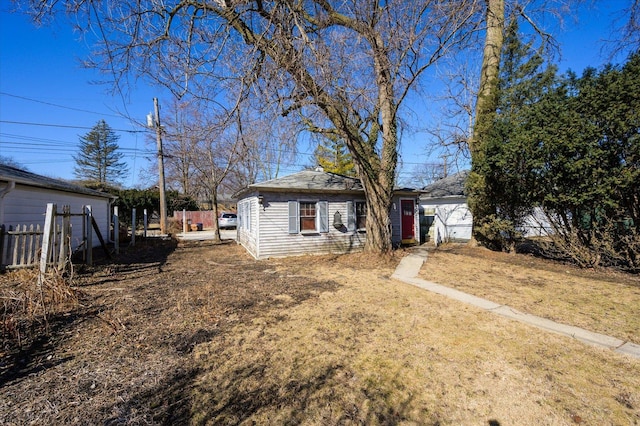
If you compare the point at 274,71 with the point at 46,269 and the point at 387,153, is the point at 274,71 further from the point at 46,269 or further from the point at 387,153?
the point at 46,269

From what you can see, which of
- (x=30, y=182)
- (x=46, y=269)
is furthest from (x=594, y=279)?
(x=30, y=182)

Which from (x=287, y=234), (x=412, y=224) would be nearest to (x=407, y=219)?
(x=412, y=224)

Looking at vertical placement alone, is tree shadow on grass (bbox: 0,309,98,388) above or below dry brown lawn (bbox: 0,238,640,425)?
above

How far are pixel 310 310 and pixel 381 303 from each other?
1323 millimetres

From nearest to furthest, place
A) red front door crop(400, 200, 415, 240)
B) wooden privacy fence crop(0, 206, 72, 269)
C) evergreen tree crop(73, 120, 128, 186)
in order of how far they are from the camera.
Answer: wooden privacy fence crop(0, 206, 72, 269), red front door crop(400, 200, 415, 240), evergreen tree crop(73, 120, 128, 186)

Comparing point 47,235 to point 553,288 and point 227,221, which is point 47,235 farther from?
point 227,221

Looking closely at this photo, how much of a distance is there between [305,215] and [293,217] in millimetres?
526

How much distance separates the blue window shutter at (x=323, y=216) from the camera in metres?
10.4

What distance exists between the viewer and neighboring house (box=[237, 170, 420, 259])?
31.8 ft

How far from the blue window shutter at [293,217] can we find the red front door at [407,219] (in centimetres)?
531

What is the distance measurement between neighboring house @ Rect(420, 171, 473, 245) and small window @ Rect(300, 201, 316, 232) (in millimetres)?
6468

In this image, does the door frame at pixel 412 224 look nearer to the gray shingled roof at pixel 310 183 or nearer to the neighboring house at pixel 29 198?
the gray shingled roof at pixel 310 183

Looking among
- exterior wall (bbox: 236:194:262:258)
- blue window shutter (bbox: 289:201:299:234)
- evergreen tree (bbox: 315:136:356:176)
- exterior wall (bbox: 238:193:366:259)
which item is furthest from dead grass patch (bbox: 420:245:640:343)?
evergreen tree (bbox: 315:136:356:176)

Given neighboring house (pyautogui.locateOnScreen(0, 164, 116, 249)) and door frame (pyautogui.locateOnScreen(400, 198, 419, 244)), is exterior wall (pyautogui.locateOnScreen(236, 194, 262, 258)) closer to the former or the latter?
neighboring house (pyautogui.locateOnScreen(0, 164, 116, 249))
